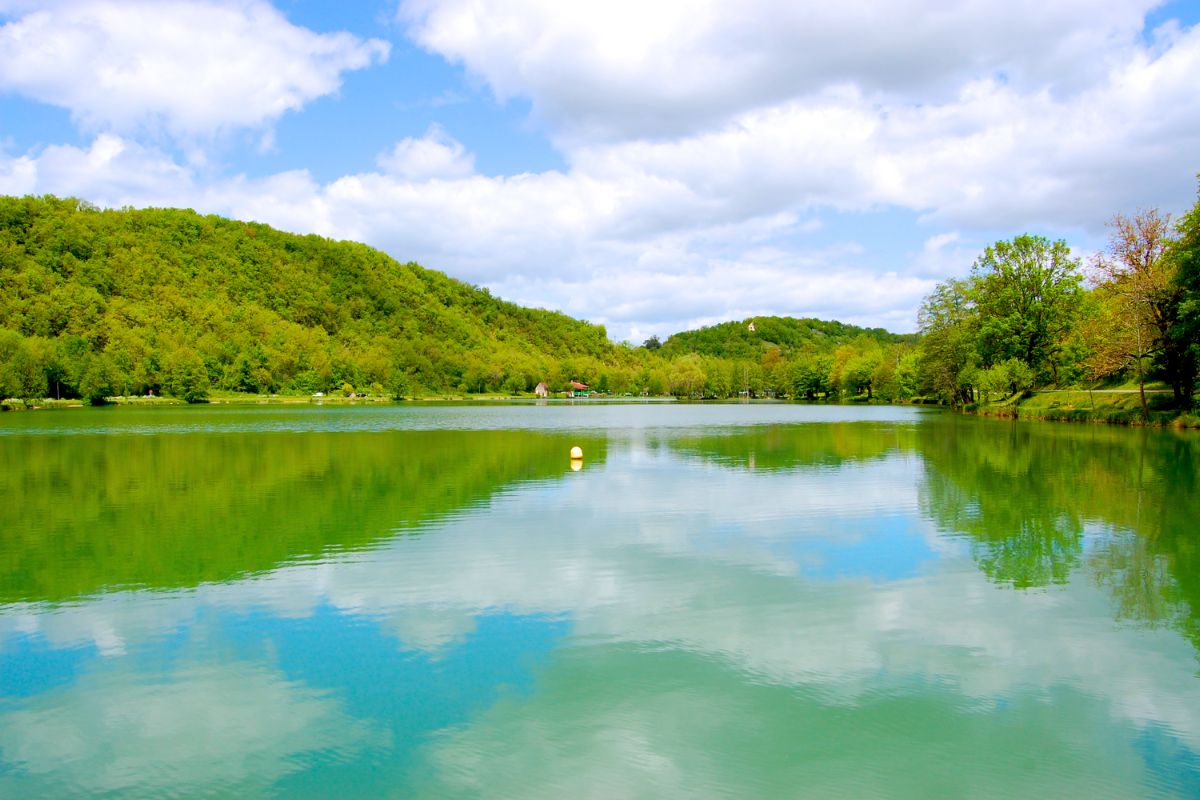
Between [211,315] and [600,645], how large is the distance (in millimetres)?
125171

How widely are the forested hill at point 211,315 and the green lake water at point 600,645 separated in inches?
3082

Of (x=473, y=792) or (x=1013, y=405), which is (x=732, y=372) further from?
(x=473, y=792)

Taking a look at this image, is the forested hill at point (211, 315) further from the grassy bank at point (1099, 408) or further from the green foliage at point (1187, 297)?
the green foliage at point (1187, 297)

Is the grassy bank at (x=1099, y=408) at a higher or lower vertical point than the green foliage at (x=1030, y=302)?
lower

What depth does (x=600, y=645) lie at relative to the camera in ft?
25.0

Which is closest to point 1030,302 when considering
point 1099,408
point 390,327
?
point 1099,408

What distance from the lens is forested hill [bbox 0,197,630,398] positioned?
9688 centimetres

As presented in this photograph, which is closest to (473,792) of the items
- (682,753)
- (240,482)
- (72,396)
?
(682,753)

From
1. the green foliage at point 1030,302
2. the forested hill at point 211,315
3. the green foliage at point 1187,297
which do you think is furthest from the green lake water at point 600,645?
the forested hill at point 211,315

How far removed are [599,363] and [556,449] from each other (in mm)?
162518

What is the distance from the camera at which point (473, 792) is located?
5043 millimetres

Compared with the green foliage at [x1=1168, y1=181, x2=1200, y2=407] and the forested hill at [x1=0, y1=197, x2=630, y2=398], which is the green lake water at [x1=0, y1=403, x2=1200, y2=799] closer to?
the green foliage at [x1=1168, y1=181, x2=1200, y2=407]

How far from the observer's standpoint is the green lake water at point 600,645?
5355 mm

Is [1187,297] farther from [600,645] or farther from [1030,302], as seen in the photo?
[600,645]
